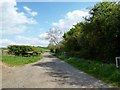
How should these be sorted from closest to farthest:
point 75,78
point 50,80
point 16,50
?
point 50,80, point 75,78, point 16,50

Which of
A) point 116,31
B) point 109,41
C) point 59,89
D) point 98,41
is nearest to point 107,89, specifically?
point 59,89

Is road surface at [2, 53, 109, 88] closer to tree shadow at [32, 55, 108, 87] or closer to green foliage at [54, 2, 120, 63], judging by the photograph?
tree shadow at [32, 55, 108, 87]

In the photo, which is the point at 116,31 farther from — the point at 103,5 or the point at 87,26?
the point at 103,5

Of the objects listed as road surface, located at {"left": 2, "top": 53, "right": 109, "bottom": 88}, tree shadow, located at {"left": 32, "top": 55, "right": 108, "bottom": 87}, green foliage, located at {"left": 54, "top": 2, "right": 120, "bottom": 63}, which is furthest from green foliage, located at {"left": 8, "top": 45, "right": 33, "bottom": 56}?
road surface, located at {"left": 2, "top": 53, "right": 109, "bottom": 88}

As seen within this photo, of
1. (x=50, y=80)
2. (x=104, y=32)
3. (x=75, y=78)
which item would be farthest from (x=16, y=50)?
(x=50, y=80)

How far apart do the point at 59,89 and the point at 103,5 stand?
884 inches

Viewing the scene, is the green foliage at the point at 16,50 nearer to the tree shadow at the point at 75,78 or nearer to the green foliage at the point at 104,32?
the green foliage at the point at 104,32

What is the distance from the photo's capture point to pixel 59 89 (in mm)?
11266

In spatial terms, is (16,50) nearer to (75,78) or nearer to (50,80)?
(75,78)

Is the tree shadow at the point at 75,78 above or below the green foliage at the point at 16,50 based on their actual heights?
below

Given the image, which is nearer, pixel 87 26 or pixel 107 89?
pixel 107 89

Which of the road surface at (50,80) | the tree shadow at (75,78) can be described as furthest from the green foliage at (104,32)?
the road surface at (50,80)

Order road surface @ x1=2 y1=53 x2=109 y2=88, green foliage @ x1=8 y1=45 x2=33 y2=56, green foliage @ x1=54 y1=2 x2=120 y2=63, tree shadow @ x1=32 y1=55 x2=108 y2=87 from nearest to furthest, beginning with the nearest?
road surface @ x1=2 y1=53 x2=109 y2=88 < tree shadow @ x1=32 y1=55 x2=108 y2=87 < green foliage @ x1=54 y1=2 x2=120 y2=63 < green foliage @ x1=8 y1=45 x2=33 y2=56

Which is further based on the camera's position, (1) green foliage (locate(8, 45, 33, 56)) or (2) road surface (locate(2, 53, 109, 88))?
(1) green foliage (locate(8, 45, 33, 56))
